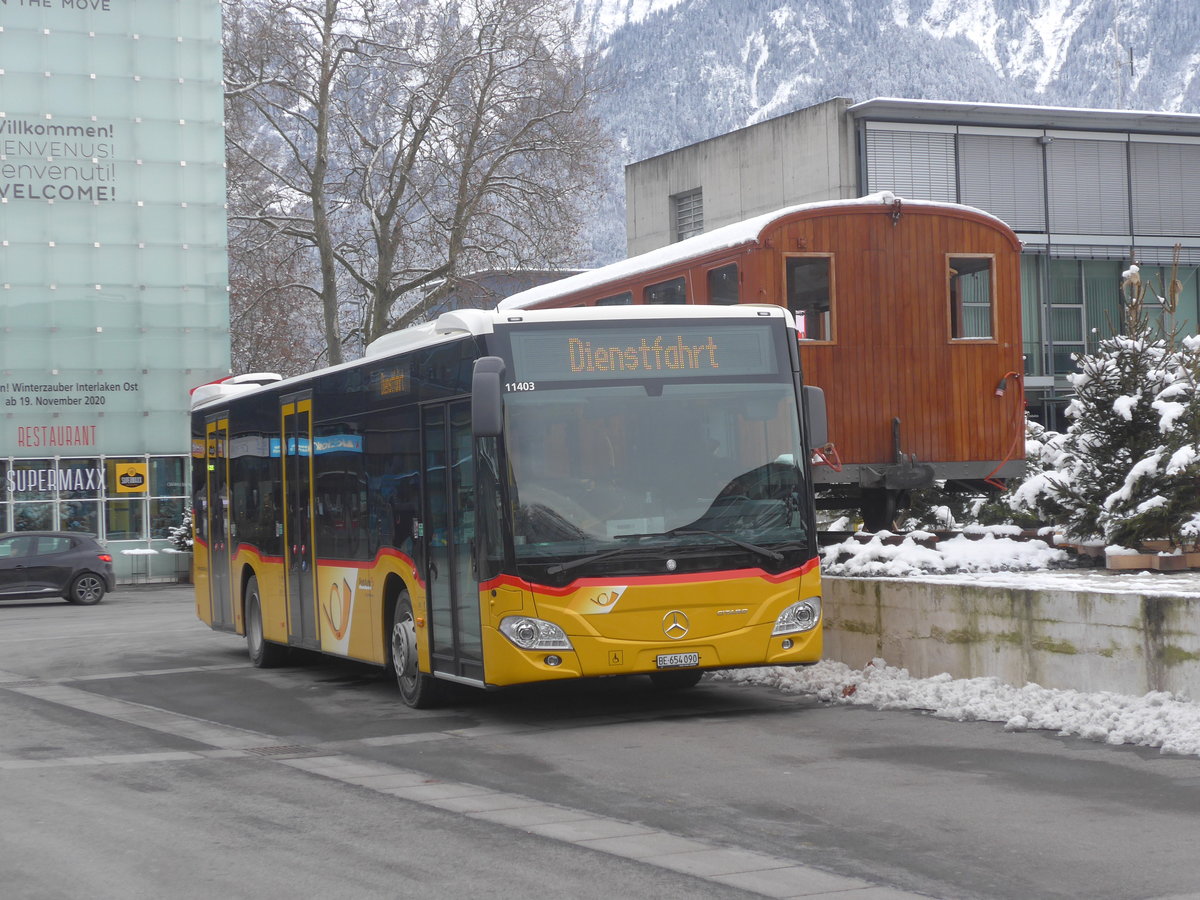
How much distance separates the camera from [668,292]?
17625mm

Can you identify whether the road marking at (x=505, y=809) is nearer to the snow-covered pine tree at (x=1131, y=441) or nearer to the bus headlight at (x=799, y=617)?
the bus headlight at (x=799, y=617)

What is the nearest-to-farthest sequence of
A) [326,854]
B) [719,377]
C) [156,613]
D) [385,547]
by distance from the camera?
[326,854], [719,377], [385,547], [156,613]

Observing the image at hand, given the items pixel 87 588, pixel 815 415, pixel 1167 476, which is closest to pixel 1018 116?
pixel 87 588

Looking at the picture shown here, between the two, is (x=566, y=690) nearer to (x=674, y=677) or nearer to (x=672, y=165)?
(x=674, y=677)

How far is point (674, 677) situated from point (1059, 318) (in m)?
33.8

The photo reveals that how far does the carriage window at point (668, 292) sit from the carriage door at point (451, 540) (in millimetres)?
4562

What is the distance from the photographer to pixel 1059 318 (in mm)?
46188

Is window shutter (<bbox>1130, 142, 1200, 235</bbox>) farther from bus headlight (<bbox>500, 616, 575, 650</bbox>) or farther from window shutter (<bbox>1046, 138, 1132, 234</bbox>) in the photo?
bus headlight (<bbox>500, 616, 575, 650</bbox>)

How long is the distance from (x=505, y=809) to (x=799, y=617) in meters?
4.04

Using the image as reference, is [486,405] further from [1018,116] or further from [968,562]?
[1018,116]

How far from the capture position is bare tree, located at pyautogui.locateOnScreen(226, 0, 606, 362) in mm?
46438

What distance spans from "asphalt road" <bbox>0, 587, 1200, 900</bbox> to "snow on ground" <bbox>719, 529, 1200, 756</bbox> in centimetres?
27

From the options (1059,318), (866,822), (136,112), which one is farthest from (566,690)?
(1059,318)

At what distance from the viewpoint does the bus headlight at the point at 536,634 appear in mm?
11930
